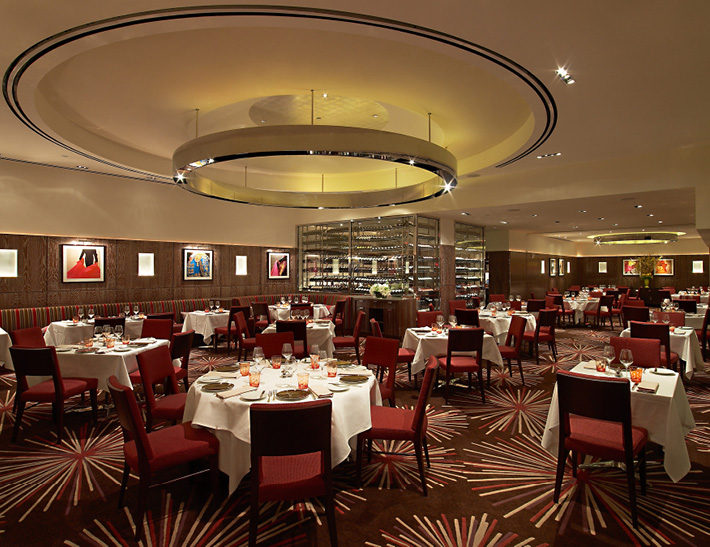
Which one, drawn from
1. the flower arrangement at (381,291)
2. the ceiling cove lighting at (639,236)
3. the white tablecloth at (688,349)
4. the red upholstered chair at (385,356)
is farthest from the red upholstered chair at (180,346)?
the ceiling cove lighting at (639,236)

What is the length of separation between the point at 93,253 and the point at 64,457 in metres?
6.69

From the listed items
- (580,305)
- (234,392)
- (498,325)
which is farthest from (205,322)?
(580,305)

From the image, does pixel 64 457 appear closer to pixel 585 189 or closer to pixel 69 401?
pixel 69 401

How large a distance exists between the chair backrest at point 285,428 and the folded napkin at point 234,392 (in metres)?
0.84

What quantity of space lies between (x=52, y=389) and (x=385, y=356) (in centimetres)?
354

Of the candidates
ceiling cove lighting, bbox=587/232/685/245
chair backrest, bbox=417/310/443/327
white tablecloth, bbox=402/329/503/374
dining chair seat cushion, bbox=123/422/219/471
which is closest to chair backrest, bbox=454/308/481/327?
chair backrest, bbox=417/310/443/327

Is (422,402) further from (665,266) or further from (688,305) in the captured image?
(665,266)

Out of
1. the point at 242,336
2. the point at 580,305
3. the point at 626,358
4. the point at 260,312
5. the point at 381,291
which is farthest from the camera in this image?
the point at 580,305

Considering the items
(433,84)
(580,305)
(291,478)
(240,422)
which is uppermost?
(433,84)

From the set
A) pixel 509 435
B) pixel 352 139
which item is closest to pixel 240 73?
pixel 352 139

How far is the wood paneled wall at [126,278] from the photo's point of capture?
28.6 feet

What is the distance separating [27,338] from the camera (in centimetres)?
566

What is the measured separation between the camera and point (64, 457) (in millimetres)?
4109

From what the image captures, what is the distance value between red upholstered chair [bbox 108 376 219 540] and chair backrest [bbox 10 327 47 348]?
132 inches
